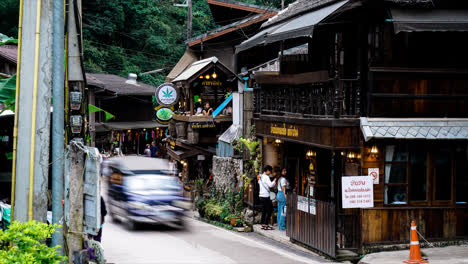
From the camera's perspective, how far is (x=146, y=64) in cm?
5497

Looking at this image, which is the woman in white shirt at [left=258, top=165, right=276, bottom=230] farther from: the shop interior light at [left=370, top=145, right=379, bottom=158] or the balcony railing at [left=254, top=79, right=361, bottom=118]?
the shop interior light at [left=370, top=145, right=379, bottom=158]

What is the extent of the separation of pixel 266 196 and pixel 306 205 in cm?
337

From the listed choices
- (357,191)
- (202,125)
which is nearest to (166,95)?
(202,125)

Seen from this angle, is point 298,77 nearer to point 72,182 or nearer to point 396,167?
point 396,167

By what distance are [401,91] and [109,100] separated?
34635mm

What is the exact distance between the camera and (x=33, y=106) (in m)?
8.75

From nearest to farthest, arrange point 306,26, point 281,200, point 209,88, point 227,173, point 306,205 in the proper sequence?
1. point 306,26
2. point 306,205
3. point 281,200
4. point 227,173
5. point 209,88

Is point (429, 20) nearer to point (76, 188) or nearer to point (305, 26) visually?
point (305, 26)

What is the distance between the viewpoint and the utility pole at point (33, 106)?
8758 millimetres

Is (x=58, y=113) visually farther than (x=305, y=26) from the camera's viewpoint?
No

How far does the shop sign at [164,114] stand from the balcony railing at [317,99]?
13623 millimetres

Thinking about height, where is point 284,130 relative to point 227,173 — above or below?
above

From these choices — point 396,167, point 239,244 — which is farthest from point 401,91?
point 239,244

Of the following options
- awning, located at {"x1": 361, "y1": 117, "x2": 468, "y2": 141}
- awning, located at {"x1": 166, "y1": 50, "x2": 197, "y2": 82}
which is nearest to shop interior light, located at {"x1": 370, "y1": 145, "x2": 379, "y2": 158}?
awning, located at {"x1": 361, "y1": 117, "x2": 468, "y2": 141}
